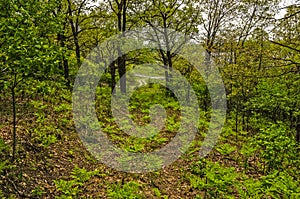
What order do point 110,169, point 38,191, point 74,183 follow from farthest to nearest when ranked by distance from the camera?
1. point 110,169
2. point 74,183
3. point 38,191

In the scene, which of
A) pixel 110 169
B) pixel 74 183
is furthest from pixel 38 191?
pixel 110 169

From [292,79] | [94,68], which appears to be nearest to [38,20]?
[94,68]

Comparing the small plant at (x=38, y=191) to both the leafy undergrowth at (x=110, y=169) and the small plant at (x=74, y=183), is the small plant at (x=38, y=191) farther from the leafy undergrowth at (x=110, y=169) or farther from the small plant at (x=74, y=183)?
the small plant at (x=74, y=183)

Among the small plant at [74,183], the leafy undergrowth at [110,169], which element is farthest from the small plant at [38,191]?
the small plant at [74,183]

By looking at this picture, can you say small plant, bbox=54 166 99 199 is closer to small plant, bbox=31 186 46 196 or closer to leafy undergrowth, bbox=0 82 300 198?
leafy undergrowth, bbox=0 82 300 198

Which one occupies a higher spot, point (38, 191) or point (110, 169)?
point (38, 191)

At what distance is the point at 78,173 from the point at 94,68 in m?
6.76

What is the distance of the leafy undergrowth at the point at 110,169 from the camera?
17.1 feet

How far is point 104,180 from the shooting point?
244 inches

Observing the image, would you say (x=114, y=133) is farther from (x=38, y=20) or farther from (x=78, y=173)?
(x=38, y=20)

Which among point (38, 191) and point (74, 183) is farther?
point (74, 183)

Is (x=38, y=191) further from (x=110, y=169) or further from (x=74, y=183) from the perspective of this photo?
(x=110, y=169)

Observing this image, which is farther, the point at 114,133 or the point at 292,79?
the point at 292,79

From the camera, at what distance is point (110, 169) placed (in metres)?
6.80
